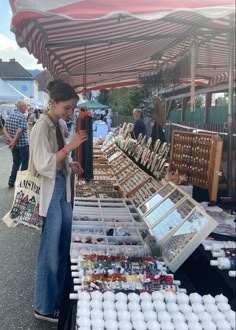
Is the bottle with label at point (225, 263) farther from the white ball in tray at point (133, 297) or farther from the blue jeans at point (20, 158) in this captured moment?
the blue jeans at point (20, 158)

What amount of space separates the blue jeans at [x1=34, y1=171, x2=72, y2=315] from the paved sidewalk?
0.17 m

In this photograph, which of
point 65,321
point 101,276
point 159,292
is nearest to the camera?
point 159,292

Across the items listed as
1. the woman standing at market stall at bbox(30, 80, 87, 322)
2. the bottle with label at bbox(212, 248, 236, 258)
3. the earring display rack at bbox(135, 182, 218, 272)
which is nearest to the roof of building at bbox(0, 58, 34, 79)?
the woman standing at market stall at bbox(30, 80, 87, 322)

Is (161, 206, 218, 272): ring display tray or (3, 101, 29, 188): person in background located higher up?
(3, 101, 29, 188): person in background

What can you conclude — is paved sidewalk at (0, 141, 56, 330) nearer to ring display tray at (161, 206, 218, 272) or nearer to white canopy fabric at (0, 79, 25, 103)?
ring display tray at (161, 206, 218, 272)

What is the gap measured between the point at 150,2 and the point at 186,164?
69.3 inches

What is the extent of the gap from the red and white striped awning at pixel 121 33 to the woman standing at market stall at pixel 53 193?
459 mm

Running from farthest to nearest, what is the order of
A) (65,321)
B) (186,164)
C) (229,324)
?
1. (186,164)
2. (65,321)
3. (229,324)

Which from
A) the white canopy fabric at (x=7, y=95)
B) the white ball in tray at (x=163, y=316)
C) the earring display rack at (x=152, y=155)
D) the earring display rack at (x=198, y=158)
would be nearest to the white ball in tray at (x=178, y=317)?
the white ball in tray at (x=163, y=316)

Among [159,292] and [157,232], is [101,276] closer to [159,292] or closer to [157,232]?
[159,292]

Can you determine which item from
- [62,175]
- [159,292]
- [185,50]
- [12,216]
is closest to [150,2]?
[159,292]

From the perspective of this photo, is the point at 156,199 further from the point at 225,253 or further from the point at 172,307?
the point at 172,307

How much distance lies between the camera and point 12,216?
2676 millimetres

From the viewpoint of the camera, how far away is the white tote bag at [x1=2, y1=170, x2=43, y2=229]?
8.48 feet
